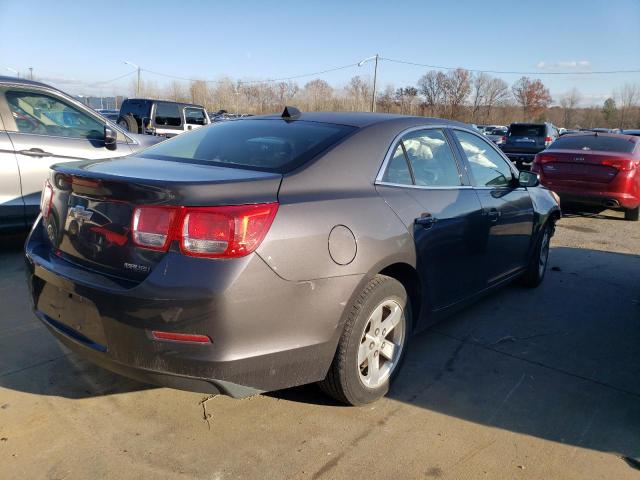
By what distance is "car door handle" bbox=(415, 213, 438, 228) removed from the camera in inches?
121

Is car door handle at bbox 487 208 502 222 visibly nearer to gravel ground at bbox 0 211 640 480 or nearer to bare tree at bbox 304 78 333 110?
gravel ground at bbox 0 211 640 480

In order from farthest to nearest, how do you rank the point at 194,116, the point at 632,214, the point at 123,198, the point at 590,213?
1. the point at 194,116
2. the point at 590,213
3. the point at 632,214
4. the point at 123,198

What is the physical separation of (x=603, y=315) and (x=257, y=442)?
3.48m

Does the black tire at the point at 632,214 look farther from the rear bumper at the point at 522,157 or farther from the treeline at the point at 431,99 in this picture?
the treeline at the point at 431,99

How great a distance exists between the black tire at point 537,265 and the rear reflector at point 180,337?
3.68 meters

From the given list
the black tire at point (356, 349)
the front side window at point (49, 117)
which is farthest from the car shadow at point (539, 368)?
the front side window at point (49, 117)

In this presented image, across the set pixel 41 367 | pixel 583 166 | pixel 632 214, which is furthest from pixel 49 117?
pixel 632 214

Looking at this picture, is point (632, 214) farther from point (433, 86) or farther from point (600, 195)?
point (433, 86)

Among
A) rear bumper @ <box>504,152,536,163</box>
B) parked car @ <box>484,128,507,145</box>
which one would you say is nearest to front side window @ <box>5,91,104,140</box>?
parked car @ <box>484,128,507,145</box>

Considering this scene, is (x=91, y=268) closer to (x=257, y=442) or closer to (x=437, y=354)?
(x=257, y=442)

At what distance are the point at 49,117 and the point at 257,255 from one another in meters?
4.55

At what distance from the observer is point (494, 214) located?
3.96 m

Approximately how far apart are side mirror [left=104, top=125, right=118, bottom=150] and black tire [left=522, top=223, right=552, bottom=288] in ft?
14.6

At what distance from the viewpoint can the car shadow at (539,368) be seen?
2877 millimetres
